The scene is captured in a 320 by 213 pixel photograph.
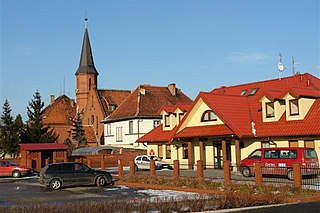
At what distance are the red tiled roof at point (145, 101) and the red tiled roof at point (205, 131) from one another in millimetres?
19142

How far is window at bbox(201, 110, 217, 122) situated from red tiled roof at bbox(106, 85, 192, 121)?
19741mm

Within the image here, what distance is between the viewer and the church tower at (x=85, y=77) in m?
81.6

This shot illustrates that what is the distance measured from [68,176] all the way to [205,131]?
14.0 meters

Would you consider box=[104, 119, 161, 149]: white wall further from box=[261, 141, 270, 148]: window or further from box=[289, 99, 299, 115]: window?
box=[289, 99, 299, 115]: window

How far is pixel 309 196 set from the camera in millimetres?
17859

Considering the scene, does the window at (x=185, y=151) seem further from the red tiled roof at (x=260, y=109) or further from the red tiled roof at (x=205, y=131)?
the red tiled roof at (x=260, y=109)

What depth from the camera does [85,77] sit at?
81562 mm

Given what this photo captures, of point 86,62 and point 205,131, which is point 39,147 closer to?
point 205,131

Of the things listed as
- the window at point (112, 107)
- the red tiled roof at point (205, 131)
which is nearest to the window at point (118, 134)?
the window at point (112, 107)

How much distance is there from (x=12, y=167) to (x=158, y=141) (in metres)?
13.7

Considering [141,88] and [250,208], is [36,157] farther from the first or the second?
[250,208]

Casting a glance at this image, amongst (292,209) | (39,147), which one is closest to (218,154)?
(39,147)

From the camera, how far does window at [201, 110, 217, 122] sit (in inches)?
1458

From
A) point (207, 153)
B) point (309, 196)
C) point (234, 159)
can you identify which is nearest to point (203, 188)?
point (309, 196)
